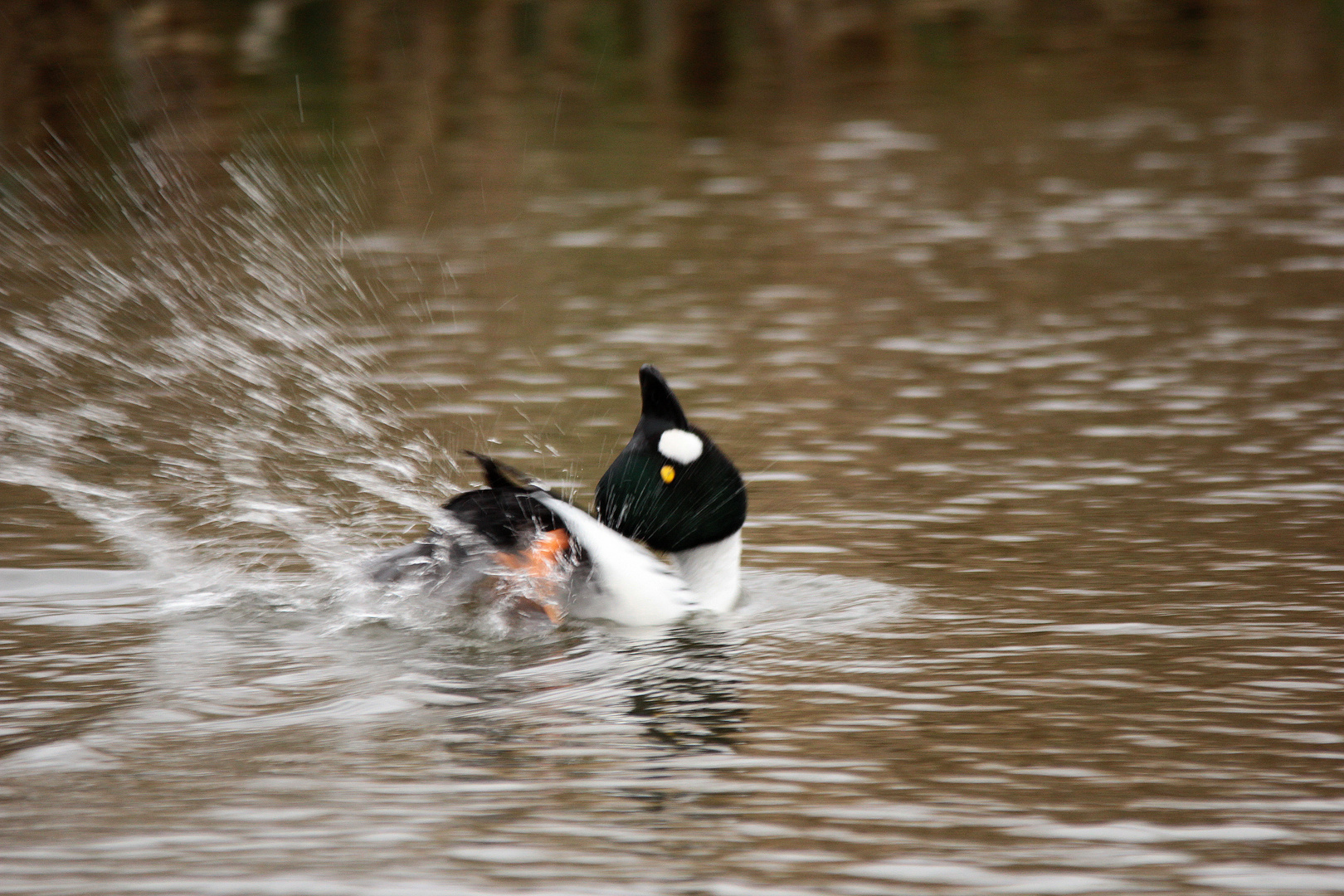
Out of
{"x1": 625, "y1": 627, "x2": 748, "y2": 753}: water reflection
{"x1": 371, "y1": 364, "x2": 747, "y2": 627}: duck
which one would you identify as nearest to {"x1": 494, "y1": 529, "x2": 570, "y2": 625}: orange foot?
{"x1": 371, "y1": 364, "x2": 747, "y2": 627}: duck

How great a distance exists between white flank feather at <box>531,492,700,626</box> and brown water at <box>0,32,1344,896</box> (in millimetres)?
116

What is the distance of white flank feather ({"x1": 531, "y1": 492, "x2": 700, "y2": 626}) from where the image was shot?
727cm

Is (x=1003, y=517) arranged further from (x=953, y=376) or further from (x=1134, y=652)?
(x=953, y=376)

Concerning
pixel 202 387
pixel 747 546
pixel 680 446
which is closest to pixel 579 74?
pixel 202 387

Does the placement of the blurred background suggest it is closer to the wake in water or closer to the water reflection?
the wake in water

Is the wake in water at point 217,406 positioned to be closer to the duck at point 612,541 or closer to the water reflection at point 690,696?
the duck at point 612,541

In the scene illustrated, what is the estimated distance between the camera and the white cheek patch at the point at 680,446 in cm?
753

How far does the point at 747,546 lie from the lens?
29.5 ft

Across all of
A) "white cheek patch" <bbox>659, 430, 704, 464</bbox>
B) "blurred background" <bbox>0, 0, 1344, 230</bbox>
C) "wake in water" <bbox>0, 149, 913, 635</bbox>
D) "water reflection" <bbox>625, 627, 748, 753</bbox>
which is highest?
"blurred background" <bbox>0, 0, 1344, 230</bbox>

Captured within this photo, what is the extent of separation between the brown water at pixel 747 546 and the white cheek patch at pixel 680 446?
0.68 meters

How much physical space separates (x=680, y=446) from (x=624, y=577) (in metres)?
0.58

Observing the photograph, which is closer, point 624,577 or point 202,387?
point 624,577

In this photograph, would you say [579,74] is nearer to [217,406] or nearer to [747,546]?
[217,406]

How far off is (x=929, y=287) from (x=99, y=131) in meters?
13.2
